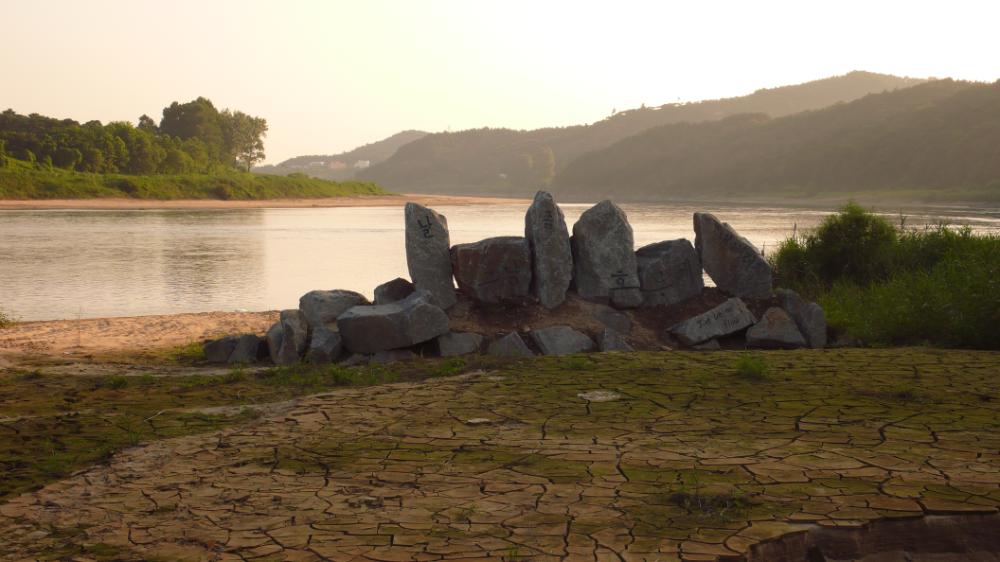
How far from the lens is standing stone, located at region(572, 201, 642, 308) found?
11.1m

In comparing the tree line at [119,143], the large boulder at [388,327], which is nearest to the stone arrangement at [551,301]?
the large boulder at [388,327]

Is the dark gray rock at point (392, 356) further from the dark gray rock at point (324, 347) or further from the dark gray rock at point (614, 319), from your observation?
the dark gray rock at point (614, 319)

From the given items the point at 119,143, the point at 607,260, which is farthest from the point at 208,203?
the point at 607,260

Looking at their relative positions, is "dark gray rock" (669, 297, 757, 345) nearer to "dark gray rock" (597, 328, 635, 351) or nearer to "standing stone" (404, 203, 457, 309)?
"dark gray rock" (597, 328, 635, 351)

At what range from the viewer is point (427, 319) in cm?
974

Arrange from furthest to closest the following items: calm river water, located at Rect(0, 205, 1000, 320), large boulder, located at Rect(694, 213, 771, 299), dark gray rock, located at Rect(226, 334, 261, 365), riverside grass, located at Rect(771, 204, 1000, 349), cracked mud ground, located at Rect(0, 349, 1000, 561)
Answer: calm river water, located at Rect(0, 205, 1000, 320) < large boulder, located at Rect(694, 213, 771, 299) < dark gray rock, located at Rect(226, 334, 261, 365) < riverside grass, located at Rect(771, 204, 1000, 349) < cracked mud ground, located at Rect(0, 349, 1000, 561)

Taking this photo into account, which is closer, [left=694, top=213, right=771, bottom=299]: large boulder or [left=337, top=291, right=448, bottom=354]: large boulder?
[left=337, top=291, right=448, bottom=354]: large boulder

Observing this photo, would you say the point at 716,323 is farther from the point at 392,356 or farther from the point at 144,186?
the point at 144,186

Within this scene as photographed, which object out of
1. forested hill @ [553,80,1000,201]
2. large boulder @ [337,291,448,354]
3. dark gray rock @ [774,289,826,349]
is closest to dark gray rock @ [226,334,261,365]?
large boulder @ [337,291,448,354]

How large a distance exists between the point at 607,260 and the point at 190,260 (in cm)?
1430

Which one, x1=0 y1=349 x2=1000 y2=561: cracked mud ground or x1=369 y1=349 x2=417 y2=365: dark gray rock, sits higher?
x1=0 y1=349 x2=1000 y2=561: cracked mud ground

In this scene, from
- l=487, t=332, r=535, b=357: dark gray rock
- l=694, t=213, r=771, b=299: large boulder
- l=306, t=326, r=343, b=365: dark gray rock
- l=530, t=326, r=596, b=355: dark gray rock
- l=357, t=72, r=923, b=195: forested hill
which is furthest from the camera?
l=357, t=72, r=923, b=195: forested hill

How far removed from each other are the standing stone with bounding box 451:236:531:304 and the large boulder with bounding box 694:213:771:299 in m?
2.64

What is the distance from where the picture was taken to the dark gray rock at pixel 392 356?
9523mm
